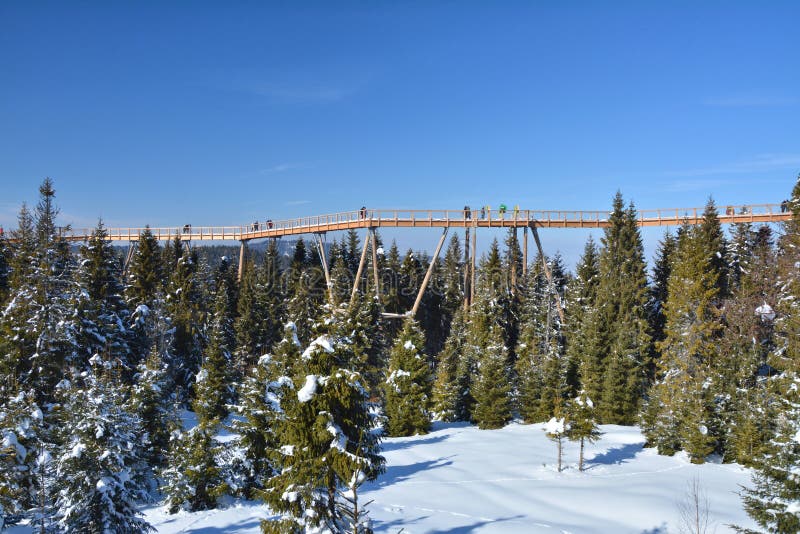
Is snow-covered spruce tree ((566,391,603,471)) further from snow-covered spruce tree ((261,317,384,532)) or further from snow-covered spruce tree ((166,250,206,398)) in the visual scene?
snow-covered spruce tree ((166,250,206,398))

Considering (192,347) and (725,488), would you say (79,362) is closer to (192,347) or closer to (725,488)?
(192,347)

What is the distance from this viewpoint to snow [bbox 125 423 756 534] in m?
18.7

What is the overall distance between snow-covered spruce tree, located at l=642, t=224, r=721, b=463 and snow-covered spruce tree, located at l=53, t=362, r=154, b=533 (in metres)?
25.0

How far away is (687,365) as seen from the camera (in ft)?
97.3

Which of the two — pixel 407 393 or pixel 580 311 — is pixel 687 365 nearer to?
pixel 580 311

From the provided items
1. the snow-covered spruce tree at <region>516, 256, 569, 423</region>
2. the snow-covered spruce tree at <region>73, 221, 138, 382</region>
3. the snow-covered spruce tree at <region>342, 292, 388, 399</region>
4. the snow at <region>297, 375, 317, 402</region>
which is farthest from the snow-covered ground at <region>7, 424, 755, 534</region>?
the snow-covered spruce tree at <region>73, 221, 138, 382</region>

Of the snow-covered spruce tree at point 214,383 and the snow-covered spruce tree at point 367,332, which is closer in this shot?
the snow-covered spruce tree at point 214,383

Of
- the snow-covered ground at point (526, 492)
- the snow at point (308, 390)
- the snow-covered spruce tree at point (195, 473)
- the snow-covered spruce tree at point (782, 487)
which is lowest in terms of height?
the snow-covered ground at point (526, 492)

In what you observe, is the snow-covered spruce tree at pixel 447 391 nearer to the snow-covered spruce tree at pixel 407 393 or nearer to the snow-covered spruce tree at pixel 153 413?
the snow-covered spruce tree at pixel 407 393

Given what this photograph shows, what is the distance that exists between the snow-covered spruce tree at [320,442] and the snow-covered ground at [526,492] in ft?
23.8

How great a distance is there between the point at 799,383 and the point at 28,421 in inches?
951

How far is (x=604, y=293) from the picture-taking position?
38.7m

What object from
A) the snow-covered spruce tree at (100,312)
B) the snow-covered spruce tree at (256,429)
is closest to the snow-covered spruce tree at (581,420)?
the snow-covered spruce tree at (256,429)

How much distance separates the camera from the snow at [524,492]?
1870 cm
